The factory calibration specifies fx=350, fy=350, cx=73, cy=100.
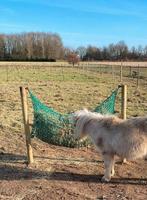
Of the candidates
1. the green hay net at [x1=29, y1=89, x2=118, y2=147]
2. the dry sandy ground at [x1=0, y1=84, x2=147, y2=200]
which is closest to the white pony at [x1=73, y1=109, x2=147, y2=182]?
the dry sandy ground at [x1=0, y1=84, x2=147, y2=200]

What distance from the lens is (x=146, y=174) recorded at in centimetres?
586

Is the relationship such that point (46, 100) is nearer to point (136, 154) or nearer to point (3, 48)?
point (136, 154)

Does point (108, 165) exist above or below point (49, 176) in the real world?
above

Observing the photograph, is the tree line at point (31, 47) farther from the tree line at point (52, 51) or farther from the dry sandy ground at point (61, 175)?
the dry sandy ground at point (61, 175)

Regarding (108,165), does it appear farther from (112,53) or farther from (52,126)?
(112,53)

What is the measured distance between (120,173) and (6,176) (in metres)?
1.90

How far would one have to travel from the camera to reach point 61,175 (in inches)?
228

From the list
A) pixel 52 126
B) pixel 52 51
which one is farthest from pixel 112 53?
pixel 52 126

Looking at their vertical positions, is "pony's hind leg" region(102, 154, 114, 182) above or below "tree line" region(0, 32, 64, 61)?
below

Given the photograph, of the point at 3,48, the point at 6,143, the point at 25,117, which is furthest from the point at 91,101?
the point at 3,48

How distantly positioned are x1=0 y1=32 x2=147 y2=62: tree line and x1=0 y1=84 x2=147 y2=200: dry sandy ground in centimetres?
9073

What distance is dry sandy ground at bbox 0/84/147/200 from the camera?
5047 millimetres

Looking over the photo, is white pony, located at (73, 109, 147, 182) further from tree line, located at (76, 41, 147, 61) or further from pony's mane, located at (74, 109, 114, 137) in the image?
tree line, located at (76, 41, 147, 61)

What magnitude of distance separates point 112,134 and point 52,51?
9840 cm
